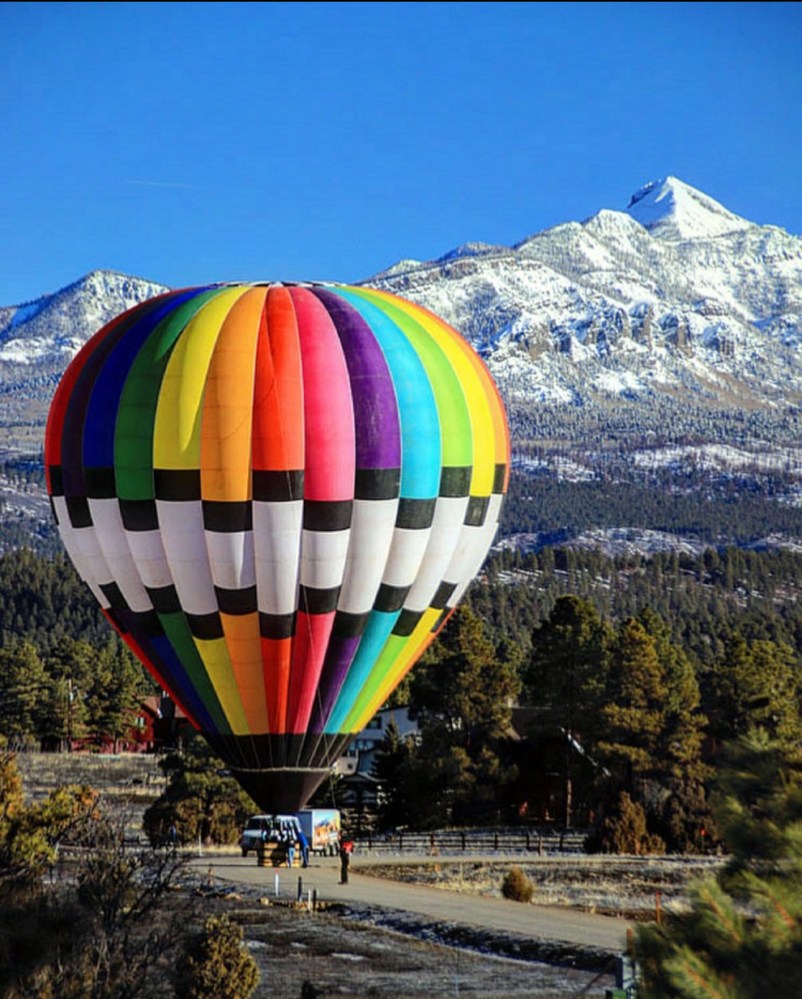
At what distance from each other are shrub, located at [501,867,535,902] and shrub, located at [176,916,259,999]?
623 inches

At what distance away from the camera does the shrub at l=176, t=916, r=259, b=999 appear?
25.2 metres

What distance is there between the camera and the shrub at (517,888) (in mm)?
40594

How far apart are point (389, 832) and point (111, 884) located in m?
37.4

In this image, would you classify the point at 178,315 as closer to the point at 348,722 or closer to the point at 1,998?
the point at 348,722

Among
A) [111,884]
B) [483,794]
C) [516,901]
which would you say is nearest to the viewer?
[111,884]

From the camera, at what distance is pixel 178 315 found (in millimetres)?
37875

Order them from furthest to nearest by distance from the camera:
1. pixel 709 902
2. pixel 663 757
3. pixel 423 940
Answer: pixel 663 757, pixel 423 940, pixel 709 902

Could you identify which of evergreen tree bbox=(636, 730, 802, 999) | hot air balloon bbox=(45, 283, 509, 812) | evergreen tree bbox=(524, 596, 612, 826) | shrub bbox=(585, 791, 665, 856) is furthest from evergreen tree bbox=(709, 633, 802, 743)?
evergreen tree bbox=(636, 730, 802, 999)

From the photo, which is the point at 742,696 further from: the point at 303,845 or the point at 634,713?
the point at 303,845

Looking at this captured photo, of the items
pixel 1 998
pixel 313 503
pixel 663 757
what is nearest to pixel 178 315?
pixel 313 503

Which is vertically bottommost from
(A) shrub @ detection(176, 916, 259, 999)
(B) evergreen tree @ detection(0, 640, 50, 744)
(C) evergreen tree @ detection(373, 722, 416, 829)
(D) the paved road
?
(A) shrub @ detection(176, 916, 259, 999)

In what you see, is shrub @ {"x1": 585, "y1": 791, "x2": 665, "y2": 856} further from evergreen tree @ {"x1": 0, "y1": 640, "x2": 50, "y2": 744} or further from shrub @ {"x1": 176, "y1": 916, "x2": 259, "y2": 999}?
evergreen tree @ {"x1": 0, "y1": 640, "x2": 50, "y2": 744}

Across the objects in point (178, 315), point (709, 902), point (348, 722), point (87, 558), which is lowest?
point (709, 902)

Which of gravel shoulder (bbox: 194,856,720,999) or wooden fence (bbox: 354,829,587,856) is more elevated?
wooden fence (bbox: 354,829,587,856)
